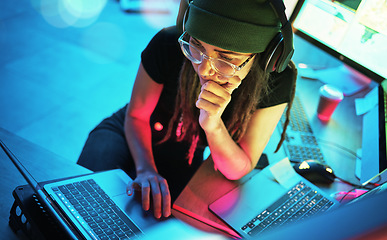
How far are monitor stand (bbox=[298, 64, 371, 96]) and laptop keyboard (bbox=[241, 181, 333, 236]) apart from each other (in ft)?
2.41

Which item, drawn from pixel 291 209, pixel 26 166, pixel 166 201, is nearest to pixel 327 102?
pixel 291 209

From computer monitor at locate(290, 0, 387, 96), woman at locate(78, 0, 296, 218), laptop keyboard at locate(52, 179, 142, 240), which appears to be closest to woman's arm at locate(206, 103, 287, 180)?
woman at locate(78, 0, 296, 218)

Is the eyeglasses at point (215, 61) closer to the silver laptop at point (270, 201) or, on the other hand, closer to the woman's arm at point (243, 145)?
the woman's arm at point (243, 145)

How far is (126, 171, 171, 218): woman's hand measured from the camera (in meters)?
0.94

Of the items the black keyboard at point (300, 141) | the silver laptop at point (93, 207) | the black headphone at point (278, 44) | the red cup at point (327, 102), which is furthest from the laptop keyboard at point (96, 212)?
the red cup at point (327, 102)

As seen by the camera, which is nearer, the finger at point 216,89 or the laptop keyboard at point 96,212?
the laptop keyboard at point 96,212

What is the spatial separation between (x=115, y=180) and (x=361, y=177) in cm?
80

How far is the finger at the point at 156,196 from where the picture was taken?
0.93m

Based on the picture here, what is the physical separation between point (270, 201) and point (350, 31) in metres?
0.82

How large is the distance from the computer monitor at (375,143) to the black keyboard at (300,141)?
148 mm

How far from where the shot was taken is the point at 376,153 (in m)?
1.15

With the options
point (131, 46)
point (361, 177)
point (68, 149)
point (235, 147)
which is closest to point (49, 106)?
point (68, 149)

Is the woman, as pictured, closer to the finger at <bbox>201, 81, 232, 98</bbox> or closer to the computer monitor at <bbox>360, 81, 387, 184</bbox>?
the finger at <bbox>201, 81, 232, 98</bbox>

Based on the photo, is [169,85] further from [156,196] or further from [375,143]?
[375,143]
